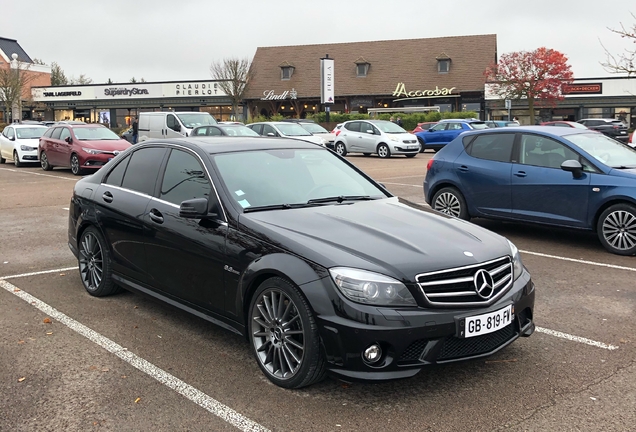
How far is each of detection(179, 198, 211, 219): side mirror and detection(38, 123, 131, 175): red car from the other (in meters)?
15.2

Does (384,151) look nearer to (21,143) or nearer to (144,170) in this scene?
(21,143)

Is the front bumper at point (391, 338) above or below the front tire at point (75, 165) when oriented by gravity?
below

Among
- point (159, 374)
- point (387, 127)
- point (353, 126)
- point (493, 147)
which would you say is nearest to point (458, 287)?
point (159, 374)

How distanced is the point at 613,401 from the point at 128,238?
3899mm

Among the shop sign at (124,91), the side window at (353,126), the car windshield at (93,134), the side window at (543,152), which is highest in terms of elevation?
the shop sign at (124,91)

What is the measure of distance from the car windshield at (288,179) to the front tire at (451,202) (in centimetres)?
428

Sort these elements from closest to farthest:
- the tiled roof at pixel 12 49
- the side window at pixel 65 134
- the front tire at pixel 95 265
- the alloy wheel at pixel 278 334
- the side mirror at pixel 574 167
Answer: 1. the alloy wheel at pixel 278 334
2. the front tire at pixel 95 265
3. the side mirror at pixel 574 167
4. the side window at pixel 65 134
5. the tiled roof at pixel 12 49

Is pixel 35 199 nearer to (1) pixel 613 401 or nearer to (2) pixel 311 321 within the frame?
(2) pixel 311 321

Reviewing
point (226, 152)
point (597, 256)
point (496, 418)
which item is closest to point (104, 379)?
point (226, 152)

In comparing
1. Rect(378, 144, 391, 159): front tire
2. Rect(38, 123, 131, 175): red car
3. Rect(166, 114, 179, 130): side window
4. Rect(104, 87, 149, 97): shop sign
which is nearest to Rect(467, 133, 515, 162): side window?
Rect(38, 123, 131, 175): red car

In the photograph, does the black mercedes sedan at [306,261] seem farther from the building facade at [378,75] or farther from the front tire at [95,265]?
the building facade at [378,75]

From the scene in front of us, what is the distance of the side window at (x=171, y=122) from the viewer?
78.0ft

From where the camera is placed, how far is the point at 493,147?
945 cm

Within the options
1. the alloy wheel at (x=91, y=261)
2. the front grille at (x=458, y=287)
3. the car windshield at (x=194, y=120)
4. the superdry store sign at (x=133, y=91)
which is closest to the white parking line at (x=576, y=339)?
the front grille at (x=458, y=287)
